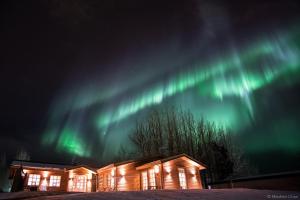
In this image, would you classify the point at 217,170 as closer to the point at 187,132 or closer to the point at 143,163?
the point at 187,132

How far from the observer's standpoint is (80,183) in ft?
78.4

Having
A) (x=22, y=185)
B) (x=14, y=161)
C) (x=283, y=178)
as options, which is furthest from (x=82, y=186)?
(x=283, y=178)

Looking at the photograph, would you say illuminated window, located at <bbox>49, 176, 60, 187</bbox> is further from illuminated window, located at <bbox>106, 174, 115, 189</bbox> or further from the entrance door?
illuminated window, located at <bbox>106, 174, 115, 189</bbox>

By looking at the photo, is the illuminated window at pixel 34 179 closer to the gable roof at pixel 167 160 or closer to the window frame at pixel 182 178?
the gable roof at pixel 167 160

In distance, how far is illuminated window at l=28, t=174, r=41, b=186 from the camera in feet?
70.8

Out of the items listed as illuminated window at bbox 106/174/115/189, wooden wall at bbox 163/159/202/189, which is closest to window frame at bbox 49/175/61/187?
illuminated window at bbox 106/174/115/189

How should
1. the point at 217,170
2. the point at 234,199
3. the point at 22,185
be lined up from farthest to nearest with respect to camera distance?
the point at 217,170
the point at 22,185
the point at 234,199

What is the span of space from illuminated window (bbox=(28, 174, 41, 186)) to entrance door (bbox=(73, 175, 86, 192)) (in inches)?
156

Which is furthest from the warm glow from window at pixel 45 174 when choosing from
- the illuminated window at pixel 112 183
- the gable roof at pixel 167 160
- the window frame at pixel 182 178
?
the window frame at pixel 182 178

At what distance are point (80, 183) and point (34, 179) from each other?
493 centimetres

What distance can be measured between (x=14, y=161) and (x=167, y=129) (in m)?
27.7

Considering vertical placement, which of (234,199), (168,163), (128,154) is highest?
(128,154)

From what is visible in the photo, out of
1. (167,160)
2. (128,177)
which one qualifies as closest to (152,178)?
(167,160)

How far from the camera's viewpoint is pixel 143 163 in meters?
21.5
